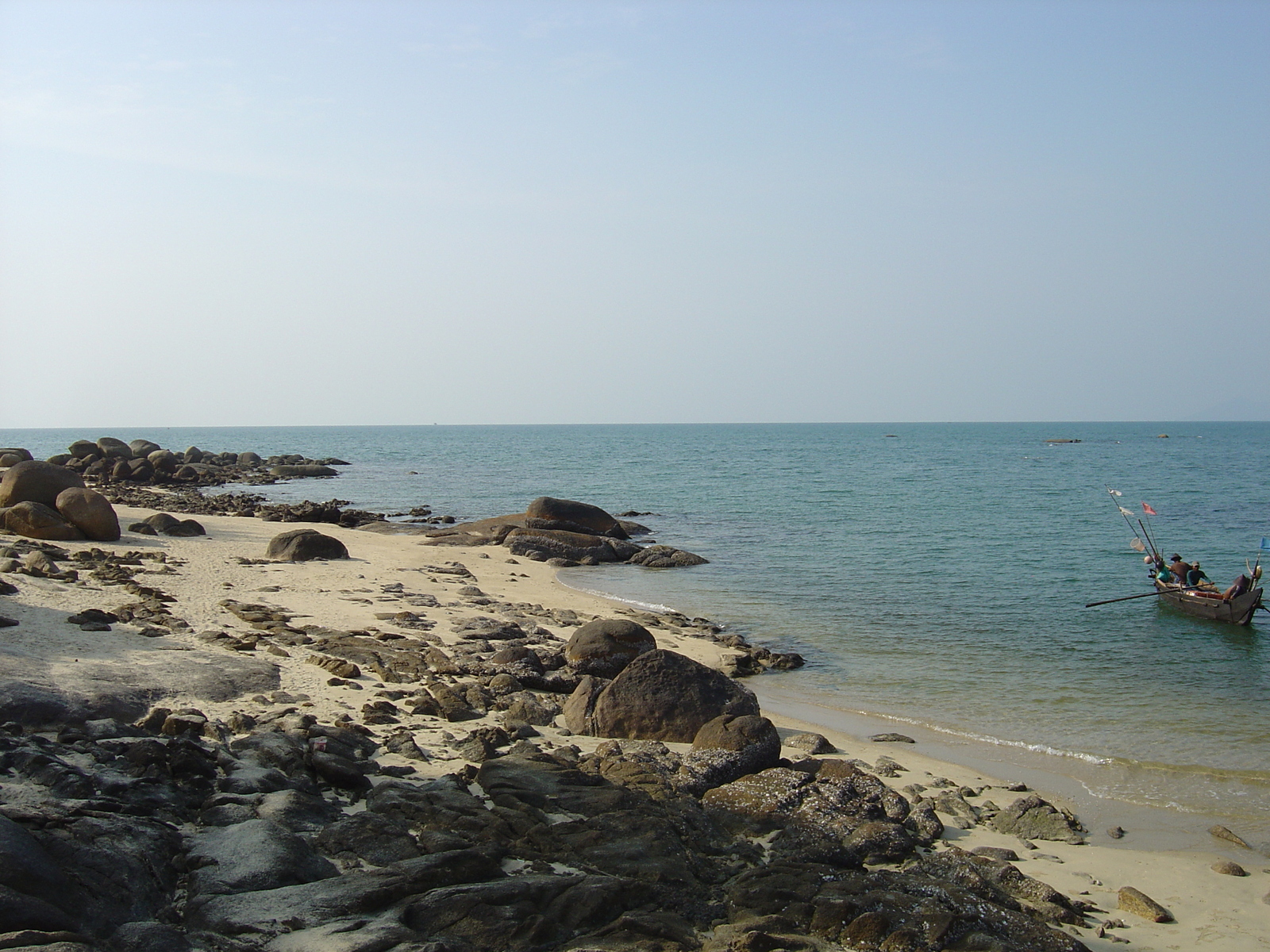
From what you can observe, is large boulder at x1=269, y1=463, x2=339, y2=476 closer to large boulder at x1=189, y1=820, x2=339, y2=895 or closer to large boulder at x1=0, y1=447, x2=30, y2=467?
large boulder at x1=0, y1=447, x2=30, y2=467

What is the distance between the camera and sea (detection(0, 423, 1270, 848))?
1033cm

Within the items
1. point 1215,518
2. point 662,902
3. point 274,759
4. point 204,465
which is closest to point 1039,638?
point 662,902

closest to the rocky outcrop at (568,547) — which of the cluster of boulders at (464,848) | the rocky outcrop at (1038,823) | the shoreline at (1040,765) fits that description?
the shoreline at (1040,765)

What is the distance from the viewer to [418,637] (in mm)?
13453

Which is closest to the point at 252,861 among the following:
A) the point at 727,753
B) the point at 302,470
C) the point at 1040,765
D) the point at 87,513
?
the point at 727,753

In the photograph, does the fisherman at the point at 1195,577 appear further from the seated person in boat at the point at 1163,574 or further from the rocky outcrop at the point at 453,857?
the rocky outcrop at the point at 453,857

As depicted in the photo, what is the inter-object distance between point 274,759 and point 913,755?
7.04 metres

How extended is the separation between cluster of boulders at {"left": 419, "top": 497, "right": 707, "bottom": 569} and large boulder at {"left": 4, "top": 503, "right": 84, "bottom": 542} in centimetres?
1005

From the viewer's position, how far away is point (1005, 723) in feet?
38.0

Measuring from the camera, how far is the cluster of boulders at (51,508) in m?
18.8

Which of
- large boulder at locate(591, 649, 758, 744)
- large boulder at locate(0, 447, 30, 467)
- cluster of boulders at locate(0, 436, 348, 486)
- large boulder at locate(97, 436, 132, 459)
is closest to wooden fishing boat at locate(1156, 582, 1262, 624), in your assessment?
large boulder at locate(591, 649, 758, 744)

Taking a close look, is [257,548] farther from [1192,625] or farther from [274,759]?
[1192,625]

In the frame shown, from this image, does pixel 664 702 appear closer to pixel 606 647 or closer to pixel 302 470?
pixel 606 647

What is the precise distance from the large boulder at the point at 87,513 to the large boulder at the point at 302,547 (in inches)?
141
